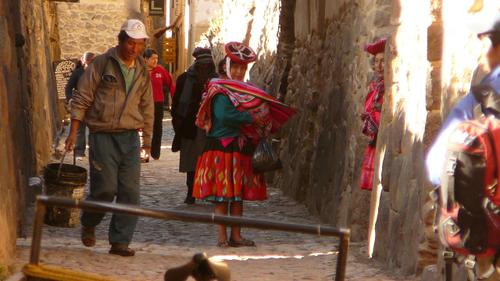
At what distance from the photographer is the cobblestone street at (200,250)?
8164mm

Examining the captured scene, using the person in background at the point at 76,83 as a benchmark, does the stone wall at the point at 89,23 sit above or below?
above

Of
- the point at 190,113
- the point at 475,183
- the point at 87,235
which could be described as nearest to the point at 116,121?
the point at 87,235

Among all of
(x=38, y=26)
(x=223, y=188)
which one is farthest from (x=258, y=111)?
(x=38, y=26)

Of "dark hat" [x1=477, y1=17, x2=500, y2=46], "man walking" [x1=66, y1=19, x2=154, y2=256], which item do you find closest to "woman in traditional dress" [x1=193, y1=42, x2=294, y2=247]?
"man walking" [x1=66, y1=19, x2=154, y2=256]

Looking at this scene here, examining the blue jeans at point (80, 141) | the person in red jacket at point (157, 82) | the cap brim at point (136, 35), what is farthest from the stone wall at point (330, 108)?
the blue jeans at point (80, 141)

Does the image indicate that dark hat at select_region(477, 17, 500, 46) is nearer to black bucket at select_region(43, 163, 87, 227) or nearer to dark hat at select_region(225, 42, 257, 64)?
dark hat at select_region(225, 42, 257, 64)

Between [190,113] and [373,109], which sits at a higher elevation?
Result: [373,109]

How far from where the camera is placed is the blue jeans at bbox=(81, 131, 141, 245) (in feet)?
28.1

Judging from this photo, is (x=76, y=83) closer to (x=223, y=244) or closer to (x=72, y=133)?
(x=223, y=244)

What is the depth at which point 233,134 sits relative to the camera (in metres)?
9.74

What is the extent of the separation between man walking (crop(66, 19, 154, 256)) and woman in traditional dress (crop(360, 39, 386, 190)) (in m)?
1.73

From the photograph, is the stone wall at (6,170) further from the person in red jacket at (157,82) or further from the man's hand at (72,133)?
the person in red jacket at (157,82)

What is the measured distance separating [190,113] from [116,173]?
406 centimetres

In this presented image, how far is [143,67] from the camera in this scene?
8812 millimetres
